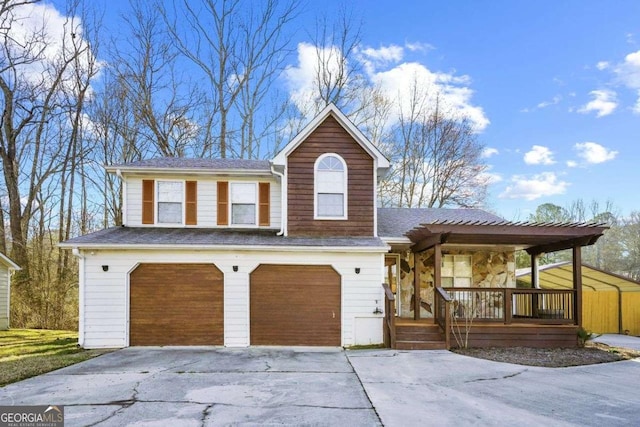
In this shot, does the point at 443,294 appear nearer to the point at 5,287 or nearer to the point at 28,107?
the point at 5,287

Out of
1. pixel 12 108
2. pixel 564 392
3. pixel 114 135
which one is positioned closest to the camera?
pixel 564 392

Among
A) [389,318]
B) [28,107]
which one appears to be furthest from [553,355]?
[28,107]

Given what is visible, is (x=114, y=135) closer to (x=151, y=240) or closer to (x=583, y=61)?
(x=151, y=240)

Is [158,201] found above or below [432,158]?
below

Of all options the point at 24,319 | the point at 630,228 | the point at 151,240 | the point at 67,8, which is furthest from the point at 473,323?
the point at 630,228

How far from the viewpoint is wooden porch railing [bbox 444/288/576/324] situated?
10.3 metres

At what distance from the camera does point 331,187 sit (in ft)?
38.0

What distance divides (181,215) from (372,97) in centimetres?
1490

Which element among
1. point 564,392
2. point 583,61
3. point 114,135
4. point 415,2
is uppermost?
point 415,2

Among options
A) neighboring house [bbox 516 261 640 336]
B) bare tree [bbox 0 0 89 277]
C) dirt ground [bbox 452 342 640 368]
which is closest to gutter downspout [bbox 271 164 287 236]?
dirt ground [bbox 452 342 640 368]

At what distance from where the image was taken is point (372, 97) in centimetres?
2344

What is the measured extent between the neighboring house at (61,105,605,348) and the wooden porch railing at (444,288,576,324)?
57 millimetres

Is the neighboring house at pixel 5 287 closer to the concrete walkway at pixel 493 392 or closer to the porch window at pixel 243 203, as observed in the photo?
the porch window at pixel 243 203

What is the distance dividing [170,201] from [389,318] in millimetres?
7167
